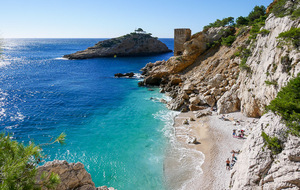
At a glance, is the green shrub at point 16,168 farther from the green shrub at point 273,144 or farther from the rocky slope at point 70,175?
the green shrub at point 273,144

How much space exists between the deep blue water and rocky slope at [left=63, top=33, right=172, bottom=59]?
5461cm

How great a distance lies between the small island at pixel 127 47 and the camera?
98.5 metres

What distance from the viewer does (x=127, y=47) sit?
10550cm

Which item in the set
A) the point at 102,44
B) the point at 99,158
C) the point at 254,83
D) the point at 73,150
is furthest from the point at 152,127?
the point at 102,44

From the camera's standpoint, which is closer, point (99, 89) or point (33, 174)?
point (33, 174)

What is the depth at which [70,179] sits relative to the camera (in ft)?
31.1

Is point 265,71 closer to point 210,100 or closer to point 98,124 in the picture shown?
point 210,100

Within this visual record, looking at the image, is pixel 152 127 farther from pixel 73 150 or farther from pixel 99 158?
pixel 73 150

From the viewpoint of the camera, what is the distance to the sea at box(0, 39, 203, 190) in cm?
1784

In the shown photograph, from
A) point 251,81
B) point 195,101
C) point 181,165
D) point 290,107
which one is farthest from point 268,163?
point 195,101

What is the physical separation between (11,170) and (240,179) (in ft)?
40.5

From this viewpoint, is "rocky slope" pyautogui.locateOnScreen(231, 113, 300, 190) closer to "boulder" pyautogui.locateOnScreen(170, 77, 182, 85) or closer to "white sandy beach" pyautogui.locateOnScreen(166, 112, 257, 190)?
"white sandy beach" pyautogui.locateOnScreen(166, 112, 257, 190)

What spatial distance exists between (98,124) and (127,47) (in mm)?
85161

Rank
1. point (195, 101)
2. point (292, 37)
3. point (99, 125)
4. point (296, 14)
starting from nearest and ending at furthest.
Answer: point (292, 37) < point (296, 14) < point (99, 125) < point (195, 101)
